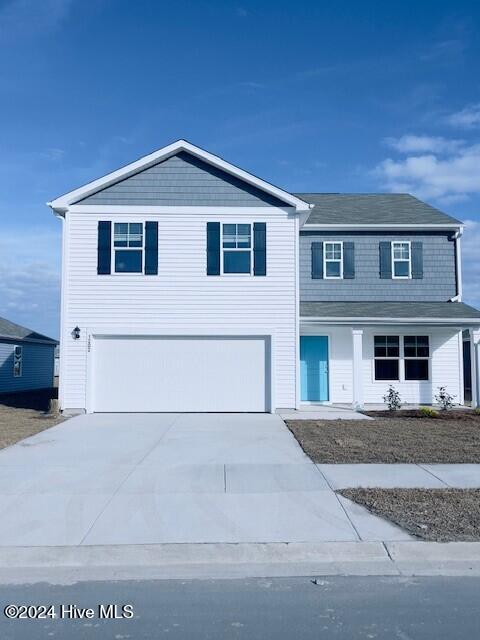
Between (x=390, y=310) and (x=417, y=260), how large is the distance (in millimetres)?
2586

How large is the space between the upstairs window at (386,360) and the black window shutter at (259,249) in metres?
4.90

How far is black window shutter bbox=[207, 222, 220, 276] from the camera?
16.6 metres

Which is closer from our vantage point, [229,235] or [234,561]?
[234,561]

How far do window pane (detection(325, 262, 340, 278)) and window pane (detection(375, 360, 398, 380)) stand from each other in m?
3.13

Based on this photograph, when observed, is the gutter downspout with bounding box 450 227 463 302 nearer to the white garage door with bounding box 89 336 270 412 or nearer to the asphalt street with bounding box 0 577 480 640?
the white garage door with bounding box 89 336 270 412

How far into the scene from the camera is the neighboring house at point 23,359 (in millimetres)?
26375

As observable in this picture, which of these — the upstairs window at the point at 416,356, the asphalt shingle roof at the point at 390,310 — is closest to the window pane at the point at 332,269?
the asphalt shingle roof at the point at 390,310

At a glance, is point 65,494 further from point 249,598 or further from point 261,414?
point 261,414

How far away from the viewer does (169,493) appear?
7.82m

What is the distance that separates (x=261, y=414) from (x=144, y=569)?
10.8 metres

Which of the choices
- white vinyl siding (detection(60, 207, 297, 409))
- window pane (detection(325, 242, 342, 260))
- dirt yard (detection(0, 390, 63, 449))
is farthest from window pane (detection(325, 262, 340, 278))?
dirt yard (detection(0, 390, 63, 449))

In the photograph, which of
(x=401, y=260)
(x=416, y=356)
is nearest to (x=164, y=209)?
(x=401, y=260)

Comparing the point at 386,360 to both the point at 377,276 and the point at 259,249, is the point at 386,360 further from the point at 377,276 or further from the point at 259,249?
the point at 259,249

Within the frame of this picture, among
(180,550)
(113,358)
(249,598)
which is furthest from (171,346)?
(249,598)
